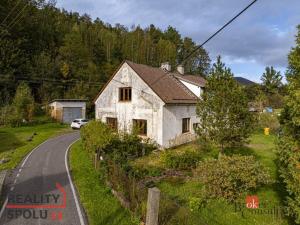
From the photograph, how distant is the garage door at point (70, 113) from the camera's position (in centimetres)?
5131

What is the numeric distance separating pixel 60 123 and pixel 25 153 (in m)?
23.6

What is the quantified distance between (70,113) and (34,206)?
129ft

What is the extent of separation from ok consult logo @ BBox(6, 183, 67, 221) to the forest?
4451 cm

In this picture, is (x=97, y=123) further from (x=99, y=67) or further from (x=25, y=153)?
(x=99, y=67)

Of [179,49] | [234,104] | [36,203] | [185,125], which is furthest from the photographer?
[179,49]

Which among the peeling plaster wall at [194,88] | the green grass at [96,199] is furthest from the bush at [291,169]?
the peeling plaster wall at [194,88]

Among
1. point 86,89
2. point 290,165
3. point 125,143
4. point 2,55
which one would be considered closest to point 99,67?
point 86,89

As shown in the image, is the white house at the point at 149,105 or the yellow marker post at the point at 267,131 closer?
the white house at the point at 149,105

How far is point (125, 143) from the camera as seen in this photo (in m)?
23.9

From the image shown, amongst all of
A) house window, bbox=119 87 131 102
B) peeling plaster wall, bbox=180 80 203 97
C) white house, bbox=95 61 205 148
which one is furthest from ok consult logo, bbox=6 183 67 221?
peeling plaster wall, bbox=180 80 203 97

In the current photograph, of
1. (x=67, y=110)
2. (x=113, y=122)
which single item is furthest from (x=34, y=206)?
(x=67, y=110)

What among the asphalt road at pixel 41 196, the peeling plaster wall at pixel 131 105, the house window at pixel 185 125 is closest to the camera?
the asphalt road at pixel 41 196

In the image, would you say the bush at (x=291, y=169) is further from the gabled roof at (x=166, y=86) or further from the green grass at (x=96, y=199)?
the gabled roof at (x=166, y=86)

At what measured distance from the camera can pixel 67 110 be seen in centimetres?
5147
